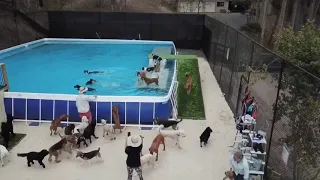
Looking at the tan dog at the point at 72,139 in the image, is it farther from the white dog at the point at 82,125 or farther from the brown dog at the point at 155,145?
the brown dog at the point at 155,145

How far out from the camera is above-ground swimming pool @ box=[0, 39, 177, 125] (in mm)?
9117

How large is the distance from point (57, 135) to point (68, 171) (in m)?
1.87

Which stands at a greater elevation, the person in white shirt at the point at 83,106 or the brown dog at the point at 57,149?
the person in white shirt at the point at 83,106

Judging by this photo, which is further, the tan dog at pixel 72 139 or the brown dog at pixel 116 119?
the brown dog at pixel 116 119

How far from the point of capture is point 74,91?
12.2 m

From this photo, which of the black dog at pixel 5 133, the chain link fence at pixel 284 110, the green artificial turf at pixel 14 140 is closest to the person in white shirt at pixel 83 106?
the green artificial turf at pixel 14 140

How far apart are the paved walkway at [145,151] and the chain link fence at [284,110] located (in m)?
1.32

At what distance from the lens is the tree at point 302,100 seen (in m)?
4.86

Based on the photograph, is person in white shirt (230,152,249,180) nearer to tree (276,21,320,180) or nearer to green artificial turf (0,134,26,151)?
tree (276,21,320,180)

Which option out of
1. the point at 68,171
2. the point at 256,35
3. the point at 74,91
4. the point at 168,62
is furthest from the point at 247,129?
the point at 256,35

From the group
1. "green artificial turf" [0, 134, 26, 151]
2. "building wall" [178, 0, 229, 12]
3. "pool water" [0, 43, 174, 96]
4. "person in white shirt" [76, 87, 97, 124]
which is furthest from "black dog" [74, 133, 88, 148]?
"building wall" [178, 0, 229, 12]

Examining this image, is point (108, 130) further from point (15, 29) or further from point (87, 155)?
point (15, 29)

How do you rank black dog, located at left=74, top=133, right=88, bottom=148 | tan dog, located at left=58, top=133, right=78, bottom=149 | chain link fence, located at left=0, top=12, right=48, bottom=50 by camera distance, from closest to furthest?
1. tan dog, located at left=58, top=133, right=78, bottom=149
2. black dog, located at left=74, top=133, right=88, bottom=148
3. chain link fence, located at left=0, top=12, right=48, bottom=50

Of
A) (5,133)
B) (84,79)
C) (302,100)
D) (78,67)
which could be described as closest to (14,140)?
(5,133)
